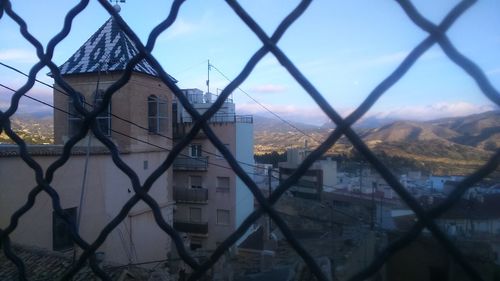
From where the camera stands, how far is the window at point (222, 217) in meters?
14.5

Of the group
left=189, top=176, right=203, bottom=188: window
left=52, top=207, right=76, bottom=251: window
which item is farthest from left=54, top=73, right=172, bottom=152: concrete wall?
left=189, top=176, right=203, bottom=188: window

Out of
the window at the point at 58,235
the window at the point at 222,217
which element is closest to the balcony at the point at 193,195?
the window at the point at 222,217

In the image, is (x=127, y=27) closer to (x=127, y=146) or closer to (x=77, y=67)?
(x=77, y=67)

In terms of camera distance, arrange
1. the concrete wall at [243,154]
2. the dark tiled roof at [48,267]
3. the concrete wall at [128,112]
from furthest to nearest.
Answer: the concrete wall at [243,154] → the concrete wall at [128,112] → the dark tiled roof at [48,267]

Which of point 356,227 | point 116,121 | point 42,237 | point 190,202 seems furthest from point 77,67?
point 190,202

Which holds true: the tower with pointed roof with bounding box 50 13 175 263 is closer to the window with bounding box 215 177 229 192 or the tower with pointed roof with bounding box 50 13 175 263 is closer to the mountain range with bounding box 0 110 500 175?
the window with bounding box 215 177 229 192

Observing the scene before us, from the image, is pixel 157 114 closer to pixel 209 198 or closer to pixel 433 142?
pixel 209 198

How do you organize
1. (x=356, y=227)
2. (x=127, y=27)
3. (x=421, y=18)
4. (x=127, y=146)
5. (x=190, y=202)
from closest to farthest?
(x=421, y=18), (x=127, y=27), (x=356, y=227), (x=127, y=146), (x=190, y=202)

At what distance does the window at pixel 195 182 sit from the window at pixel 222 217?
3.91 feet

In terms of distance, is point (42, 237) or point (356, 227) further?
point (42, 237)

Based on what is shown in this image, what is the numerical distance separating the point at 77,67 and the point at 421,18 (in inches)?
344

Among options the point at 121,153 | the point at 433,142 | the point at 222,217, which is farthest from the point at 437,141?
the point at 222,217

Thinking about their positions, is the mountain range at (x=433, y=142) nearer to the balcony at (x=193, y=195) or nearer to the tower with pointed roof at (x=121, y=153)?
the tower with pointed roof at (x=121, y=153)

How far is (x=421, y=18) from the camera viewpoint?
681mm
